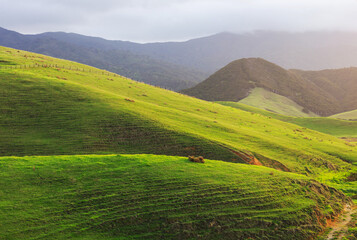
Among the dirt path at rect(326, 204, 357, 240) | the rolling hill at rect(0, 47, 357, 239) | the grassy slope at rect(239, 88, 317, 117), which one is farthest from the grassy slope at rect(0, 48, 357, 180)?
the grassy slope at rect(239, 88, 317, 117)

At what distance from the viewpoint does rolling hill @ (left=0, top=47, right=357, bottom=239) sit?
1862 centimetres

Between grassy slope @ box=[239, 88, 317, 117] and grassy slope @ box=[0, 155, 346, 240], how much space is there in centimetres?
13957

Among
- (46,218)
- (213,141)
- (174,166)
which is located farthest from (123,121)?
(46,218)

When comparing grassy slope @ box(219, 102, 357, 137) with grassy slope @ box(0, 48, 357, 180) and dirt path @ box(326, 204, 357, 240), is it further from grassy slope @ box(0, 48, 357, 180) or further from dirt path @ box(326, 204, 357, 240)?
dirt path @ box(326, 204, 357, 240)

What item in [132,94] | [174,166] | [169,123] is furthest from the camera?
[132,94]

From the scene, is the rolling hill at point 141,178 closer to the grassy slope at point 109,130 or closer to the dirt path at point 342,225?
the grassy slope at point 109,130

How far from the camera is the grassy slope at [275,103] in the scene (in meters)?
162

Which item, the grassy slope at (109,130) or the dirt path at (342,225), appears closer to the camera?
the dirt path at (342,225)

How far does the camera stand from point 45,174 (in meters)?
22.1

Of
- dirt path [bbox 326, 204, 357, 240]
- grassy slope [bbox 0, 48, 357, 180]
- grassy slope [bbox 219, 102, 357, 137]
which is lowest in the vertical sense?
dirt path [bbox 326, 204, 357, 240]

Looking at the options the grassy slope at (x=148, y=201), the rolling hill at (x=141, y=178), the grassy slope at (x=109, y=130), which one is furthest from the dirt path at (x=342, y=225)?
the grassy slope at (x=109, y=130)

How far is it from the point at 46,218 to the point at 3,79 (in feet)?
131

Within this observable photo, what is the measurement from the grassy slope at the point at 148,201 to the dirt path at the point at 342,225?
96 cm

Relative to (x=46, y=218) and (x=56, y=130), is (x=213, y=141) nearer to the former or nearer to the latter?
(x=56, y=130)
